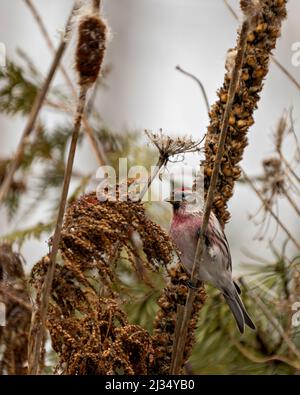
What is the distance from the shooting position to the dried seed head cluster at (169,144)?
4.94 feet

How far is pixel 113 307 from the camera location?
1.51 m

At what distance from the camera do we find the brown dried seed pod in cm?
125

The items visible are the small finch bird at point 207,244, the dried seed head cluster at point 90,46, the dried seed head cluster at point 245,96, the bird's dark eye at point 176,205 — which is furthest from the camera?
the bird's dark eye at point 176,205

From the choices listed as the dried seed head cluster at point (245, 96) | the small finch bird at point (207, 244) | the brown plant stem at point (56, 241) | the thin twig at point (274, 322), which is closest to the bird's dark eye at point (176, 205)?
the small finch bird at point (207, 244)

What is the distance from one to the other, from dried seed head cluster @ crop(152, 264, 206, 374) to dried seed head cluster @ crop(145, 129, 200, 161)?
0.34m

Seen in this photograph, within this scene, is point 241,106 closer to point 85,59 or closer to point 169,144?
point 169,144

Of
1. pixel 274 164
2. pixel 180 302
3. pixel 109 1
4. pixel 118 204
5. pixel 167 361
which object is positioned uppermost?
pixel 109 1

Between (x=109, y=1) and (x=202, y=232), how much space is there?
426 cm

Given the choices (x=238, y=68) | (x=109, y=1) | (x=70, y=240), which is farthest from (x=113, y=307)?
(x=109, y=1)

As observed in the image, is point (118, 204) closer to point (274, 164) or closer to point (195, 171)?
point (195, 171)

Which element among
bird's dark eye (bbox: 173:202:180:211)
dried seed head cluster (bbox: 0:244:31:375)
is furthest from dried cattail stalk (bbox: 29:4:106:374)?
bird's dark eye (bbox: 173:202:180:211)

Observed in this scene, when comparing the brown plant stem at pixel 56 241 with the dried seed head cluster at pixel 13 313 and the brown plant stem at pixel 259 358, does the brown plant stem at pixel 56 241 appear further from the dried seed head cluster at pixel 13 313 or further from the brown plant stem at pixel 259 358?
the brown plant stem at pixel 259 358

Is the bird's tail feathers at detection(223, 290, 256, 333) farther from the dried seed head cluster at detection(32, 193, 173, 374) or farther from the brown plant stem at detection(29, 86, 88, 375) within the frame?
the brown plant stem at detection(29, 86, 88, 375)

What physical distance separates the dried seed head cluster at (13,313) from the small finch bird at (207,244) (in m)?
0.40
